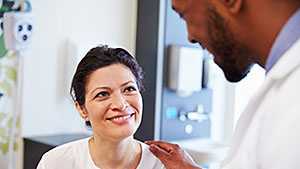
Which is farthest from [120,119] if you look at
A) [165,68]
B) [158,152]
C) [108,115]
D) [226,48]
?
[165,68]

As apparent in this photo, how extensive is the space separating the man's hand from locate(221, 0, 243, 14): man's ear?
71cm

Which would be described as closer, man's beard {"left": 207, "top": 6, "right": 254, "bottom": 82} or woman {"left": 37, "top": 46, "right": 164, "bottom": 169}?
man's beard {"left": 207, "top": 6, "right": 254, "bottom": 82}

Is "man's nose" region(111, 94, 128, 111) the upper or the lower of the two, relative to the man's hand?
upper

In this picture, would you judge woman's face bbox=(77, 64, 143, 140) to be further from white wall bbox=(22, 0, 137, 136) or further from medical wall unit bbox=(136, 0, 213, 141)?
medical wall unit bbox=(136, 0, 213, 141)

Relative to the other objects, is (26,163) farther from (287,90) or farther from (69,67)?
(287,90)

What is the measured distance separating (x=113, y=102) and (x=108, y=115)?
4 cm

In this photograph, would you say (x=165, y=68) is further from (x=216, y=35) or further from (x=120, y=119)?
(x=216, y=35)

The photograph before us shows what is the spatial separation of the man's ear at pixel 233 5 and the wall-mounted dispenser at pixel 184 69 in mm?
2078

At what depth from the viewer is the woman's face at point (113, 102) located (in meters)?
1.53

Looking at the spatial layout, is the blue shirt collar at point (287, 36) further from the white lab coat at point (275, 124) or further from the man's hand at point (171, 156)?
the man's hand at point (171, 156)

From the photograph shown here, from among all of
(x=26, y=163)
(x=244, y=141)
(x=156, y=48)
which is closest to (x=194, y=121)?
(x=156, y=48)

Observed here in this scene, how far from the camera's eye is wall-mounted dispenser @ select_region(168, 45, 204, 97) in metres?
2.74

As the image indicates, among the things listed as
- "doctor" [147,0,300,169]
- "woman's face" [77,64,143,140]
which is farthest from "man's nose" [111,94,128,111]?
"doctor" [147,0,300,169]

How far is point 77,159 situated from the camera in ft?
5.19
